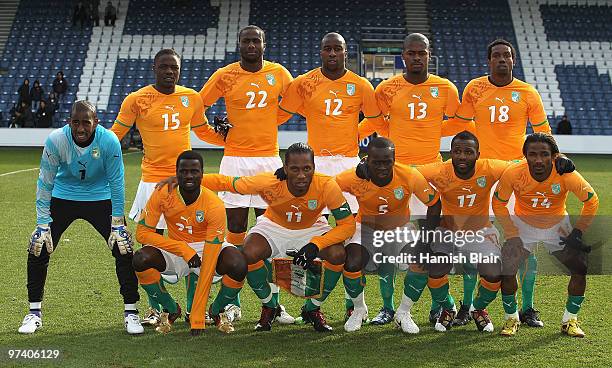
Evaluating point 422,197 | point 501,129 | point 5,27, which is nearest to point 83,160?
point 422,197

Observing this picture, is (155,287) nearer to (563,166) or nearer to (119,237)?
(119,237)

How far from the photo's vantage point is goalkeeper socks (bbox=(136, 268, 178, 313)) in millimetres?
5246

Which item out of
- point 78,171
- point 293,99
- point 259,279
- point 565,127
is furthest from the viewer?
point 565,127

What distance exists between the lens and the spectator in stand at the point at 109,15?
27469mm

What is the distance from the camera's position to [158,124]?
582 centimetres

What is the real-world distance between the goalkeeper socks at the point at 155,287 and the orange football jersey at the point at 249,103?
1298 millimetres

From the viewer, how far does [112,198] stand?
5.25 metres

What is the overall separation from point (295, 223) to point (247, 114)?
103cm

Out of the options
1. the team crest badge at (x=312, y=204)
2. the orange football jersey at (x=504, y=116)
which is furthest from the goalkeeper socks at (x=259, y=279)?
the orange football jersey at (x=504, y=116)

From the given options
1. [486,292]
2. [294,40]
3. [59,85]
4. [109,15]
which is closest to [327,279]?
[486,292]

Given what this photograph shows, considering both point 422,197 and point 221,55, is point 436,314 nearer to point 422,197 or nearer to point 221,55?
point 422,197

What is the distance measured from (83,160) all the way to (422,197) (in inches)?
85.9

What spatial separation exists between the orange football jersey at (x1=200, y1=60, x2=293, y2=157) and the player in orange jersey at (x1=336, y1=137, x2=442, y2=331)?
887 millimetres

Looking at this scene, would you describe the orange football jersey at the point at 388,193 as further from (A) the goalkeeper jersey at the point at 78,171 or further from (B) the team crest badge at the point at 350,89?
(A) the goalkeeper jersey at the point at 78,171
